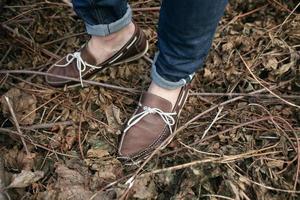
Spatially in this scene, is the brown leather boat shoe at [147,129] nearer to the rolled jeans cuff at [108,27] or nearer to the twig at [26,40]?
the rolled jeans cuff at [108,27]

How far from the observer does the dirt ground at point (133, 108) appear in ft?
4.22

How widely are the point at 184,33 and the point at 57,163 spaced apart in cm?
55

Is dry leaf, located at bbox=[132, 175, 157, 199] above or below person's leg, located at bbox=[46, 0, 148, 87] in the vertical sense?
below

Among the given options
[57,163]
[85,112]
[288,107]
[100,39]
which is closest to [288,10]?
[288,107]

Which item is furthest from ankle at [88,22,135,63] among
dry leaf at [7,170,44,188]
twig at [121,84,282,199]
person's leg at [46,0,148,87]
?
dry leaf at [7,170,44,188]

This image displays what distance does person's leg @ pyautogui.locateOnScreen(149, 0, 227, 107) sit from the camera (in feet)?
3.49

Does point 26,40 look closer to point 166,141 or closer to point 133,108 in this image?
point 133,108

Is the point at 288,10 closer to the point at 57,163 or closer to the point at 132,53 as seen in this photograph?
the point at 132,53

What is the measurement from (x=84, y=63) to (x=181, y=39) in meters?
0.50

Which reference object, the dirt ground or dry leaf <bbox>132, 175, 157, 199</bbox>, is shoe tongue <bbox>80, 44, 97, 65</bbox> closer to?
the dirt ground

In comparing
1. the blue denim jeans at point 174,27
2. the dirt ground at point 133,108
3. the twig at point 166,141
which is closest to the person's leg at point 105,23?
the blue denim jeans at point 174,27

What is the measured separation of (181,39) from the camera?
3.80 feet

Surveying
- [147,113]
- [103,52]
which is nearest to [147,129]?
[147,113]

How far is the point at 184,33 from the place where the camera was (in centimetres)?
113
